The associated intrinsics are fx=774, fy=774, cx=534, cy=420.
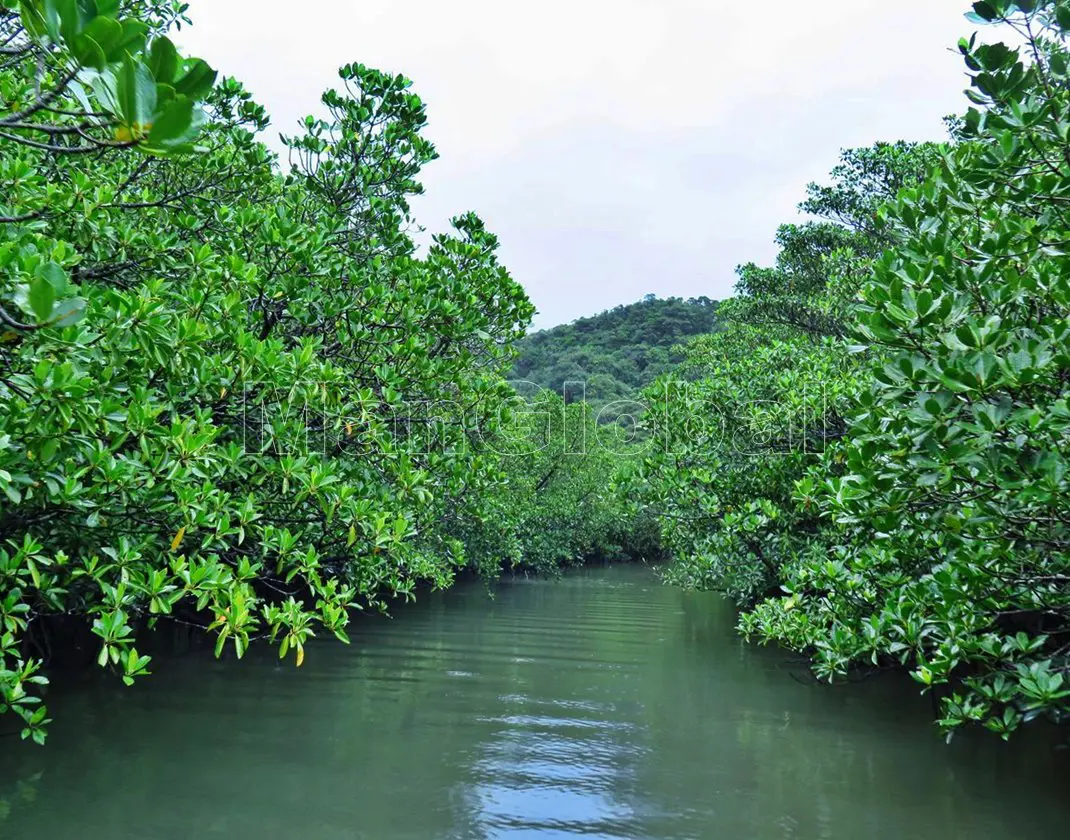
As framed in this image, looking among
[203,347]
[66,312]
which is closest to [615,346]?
[203,347]

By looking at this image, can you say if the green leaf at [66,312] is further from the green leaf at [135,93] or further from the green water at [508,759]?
the green water at [508,759]

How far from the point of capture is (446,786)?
21.4ft

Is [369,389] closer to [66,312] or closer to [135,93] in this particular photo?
[66,312]

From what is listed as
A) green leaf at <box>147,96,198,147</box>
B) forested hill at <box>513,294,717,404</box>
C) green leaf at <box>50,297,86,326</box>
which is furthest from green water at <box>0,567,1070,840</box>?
forested hill at <box>513,294,717,404</box>

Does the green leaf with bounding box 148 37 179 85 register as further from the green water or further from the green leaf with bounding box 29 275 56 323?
the green water

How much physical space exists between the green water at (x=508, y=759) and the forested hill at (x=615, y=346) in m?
31.1

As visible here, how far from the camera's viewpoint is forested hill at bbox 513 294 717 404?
46.3 meters

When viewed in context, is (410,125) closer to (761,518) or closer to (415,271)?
(415,271)

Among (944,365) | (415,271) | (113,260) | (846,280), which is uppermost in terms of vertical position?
(846,280)

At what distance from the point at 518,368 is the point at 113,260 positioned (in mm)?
44636

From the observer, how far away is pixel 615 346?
56094mm

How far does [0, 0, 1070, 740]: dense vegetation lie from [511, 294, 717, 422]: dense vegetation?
3058cm

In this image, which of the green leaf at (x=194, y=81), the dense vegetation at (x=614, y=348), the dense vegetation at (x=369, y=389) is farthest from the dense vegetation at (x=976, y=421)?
the dense vegetation at (x=614, y=348)

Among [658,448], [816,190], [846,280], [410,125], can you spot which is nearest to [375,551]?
[410,125]
